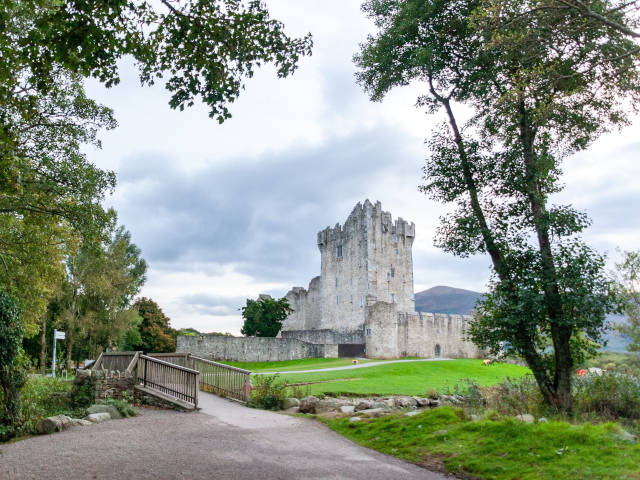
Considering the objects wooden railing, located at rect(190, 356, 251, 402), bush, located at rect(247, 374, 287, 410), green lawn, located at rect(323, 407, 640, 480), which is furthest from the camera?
wooden railing, located at rect(190, 356, 251, 402)

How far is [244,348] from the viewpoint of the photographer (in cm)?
4047

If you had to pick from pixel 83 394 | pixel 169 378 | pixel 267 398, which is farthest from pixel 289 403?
pixel 83 394

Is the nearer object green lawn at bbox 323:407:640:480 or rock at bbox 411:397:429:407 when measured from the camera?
green lawn at bbox 323:407:640:480

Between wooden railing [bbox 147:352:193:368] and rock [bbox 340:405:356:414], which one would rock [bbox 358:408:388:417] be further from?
wooden railing [bbox 147:352:193:368]

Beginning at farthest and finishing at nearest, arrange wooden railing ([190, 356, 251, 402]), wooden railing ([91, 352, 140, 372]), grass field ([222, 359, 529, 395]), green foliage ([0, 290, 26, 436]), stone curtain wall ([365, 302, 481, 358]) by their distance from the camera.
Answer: stone curtain wall ([365, 302, 481, 358]) → grass field ([222, 359, 529, 395]) → wooden railing ([91, 352, 140, 372]) → wooden railing ([190, 356, 251, 402]) → green foliage ([0, 290, 26, 436])

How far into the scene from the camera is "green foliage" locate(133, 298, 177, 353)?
160 feet

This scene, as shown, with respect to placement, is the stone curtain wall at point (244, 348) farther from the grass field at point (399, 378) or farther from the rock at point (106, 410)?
the rock at point (106, 410)

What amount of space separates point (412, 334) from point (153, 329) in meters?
25.4

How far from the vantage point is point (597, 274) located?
11992 millimetres

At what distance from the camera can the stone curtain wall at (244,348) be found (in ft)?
129

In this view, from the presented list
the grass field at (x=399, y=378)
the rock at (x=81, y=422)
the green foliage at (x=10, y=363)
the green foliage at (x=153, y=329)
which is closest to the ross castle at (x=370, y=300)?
the green foliage at (x=153, y=329)

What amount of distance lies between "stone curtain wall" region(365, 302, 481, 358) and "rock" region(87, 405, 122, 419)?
3425 centimetres

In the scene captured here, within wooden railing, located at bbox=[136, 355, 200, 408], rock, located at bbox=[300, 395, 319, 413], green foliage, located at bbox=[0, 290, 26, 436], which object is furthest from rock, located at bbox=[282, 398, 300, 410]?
green foliage, located at bbox=[0, 290, 26, 436]

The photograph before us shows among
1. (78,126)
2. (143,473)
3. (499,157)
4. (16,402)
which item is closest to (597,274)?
(499,157)
